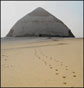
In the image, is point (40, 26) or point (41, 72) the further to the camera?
point (40, 26)

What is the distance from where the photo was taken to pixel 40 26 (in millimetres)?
20453

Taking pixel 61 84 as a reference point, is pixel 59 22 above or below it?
below

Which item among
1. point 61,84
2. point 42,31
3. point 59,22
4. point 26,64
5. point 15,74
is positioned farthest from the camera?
point 59,22

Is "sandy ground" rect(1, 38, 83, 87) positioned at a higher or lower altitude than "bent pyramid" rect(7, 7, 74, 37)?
higher

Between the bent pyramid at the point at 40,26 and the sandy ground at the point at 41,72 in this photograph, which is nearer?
the sandy ground at the point at 41,72

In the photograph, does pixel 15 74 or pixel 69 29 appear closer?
pixel 15 74

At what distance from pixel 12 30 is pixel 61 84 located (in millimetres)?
19384

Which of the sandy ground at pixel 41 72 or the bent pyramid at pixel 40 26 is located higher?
the sandy ground at pixel 41 72

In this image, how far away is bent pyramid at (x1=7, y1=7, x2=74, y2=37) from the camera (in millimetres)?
20031

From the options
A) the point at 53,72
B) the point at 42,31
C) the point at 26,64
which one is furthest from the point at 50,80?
the point at 42,31

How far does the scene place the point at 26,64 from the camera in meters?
4.20

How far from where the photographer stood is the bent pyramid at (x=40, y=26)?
20031mm

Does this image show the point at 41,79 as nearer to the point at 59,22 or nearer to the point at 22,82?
the point at 22,82

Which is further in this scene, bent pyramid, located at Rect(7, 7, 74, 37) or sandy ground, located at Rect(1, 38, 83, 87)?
bent pyramid, located at Rect(7, 7, 74, 37)
